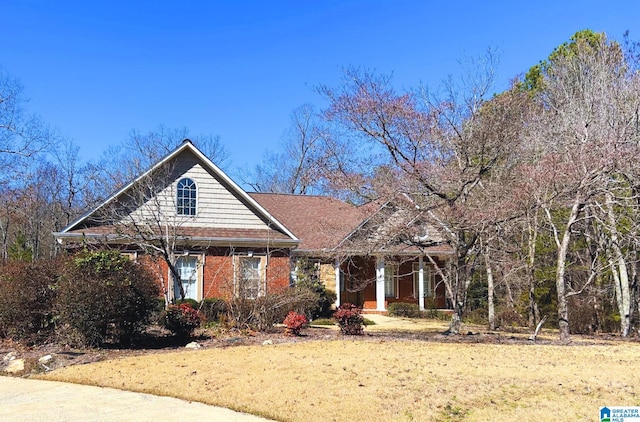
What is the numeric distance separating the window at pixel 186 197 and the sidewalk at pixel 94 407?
12054 millimetres

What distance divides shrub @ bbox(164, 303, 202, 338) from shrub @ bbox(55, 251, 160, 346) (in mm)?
1139

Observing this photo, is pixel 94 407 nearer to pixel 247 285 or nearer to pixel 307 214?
pixel 247 285

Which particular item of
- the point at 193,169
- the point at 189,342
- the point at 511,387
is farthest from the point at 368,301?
the point at 511,387

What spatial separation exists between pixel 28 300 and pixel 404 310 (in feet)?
50.6

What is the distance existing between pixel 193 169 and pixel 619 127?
13.7 m

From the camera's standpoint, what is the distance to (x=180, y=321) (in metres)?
13.4

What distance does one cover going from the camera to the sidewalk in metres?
6.88

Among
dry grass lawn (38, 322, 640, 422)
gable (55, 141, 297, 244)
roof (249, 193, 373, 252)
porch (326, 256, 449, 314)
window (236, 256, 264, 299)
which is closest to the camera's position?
dry grass lawn (38, 322, 640, 422)

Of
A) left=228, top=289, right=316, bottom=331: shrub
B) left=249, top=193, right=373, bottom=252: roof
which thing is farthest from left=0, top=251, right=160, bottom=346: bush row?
left=249, top=193, right=373, bottom=252: roof

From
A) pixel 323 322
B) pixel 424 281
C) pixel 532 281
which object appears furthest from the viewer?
pixel 424 281

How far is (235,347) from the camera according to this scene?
12.1 metres

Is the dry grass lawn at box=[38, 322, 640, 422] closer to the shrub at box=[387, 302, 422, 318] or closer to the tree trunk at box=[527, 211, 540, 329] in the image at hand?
the tree trunk at box=[527, 211, 540, 329]

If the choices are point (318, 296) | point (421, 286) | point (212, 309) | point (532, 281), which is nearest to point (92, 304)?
point (212, 309)

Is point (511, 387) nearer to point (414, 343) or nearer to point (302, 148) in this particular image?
point (414, 343)
